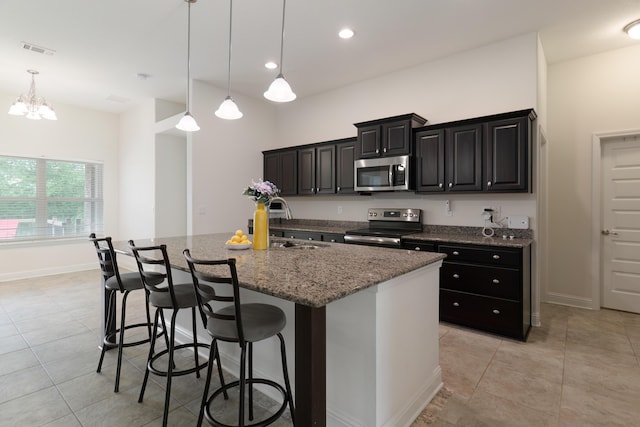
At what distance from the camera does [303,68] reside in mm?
4277

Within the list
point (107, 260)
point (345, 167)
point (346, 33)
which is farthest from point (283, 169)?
point (107, 260)

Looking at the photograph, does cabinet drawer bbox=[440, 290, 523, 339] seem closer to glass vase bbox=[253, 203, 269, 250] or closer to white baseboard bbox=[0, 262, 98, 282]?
glass vase bbox=[253, 203, 269, 250]

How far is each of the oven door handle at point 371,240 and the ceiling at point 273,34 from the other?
7.08ft

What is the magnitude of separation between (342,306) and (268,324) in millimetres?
387

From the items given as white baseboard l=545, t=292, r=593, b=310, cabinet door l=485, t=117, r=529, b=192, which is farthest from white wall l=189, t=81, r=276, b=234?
white baseboard l=545, t=292, r=593, b=310

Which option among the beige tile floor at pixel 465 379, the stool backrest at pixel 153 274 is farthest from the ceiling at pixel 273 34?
the beige tile floor at pixel 465 379

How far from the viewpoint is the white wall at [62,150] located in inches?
207

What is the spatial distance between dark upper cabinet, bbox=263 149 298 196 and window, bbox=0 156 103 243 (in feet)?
11.4

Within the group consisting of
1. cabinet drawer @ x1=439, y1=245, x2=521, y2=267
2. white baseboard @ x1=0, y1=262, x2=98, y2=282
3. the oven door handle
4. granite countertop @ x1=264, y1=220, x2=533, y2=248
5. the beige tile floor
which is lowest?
the beige tile floor

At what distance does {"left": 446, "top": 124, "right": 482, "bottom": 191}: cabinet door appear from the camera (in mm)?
3408

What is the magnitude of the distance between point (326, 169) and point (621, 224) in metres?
3.58

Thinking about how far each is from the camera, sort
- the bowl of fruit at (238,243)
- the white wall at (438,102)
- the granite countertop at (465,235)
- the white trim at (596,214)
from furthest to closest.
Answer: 1. the white trim at (596,214)
2. the white wall at (438,102)
3. the granite countertop at (465,235)
4. the bowl of fruit at (238,243)

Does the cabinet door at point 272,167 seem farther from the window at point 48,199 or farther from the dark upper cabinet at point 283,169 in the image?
the window at point 48,199

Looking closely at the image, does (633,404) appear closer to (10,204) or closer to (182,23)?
(182,23)
